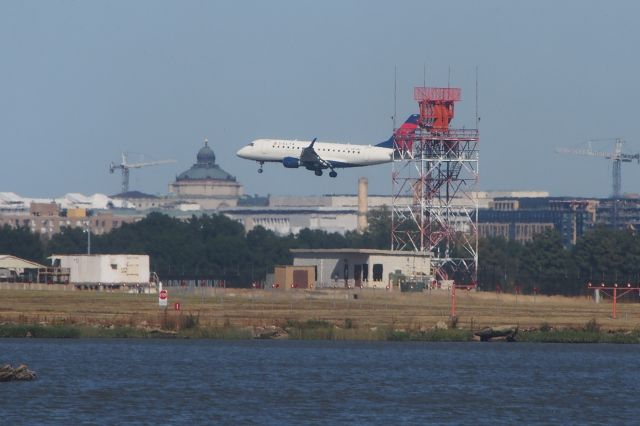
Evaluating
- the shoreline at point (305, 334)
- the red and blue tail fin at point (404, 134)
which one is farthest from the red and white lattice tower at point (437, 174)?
the shoreline at point (305, 334)

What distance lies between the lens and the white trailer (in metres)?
149

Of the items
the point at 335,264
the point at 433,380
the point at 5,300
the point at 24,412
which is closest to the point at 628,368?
the point at 433,380

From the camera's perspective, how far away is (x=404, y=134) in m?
161

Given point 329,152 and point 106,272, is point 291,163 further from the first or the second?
point 106,272

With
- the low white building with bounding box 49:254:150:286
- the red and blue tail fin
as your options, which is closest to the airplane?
the red and blue tail fin

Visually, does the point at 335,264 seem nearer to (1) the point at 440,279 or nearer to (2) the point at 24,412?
(1) the point at 440,279

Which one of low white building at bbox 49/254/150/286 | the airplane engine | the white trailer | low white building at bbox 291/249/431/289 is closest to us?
the white trailer

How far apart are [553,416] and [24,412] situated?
18512 mm

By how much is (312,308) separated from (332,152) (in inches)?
2053

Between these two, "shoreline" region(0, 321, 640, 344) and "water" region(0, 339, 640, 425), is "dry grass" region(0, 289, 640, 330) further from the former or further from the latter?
"water" region(0, 339, 640, 425)

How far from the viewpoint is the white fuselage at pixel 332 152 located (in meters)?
165

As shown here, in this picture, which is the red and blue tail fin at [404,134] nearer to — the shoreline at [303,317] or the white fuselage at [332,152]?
the white fuselage at [332,152]

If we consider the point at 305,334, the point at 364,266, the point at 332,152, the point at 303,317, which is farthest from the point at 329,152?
the point at 305,334

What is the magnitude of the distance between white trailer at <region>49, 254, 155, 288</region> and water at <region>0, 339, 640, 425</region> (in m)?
59.2
